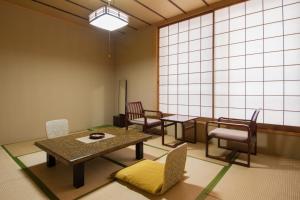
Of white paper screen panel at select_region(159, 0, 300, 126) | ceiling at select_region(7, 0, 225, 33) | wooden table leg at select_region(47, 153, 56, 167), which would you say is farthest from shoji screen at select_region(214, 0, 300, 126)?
wooden table leg at select_region(47, 153, 56, 167)

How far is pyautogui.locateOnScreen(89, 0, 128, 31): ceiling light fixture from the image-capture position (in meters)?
2.37

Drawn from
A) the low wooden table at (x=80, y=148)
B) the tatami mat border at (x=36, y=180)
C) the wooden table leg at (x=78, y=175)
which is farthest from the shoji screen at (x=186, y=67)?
the tatami mat border at (x=36, y=180)

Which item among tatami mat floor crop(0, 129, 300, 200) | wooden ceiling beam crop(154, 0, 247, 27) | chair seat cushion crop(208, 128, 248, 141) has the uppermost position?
wooden ceiling beam crop(154, 0, 247, 27)

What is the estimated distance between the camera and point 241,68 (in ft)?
10.9

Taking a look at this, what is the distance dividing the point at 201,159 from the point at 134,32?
12.3 ft

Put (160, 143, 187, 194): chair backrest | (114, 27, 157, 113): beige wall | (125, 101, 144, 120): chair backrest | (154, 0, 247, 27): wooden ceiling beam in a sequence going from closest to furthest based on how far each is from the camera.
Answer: (160, 143, 187, 194): chair backrest < (154, 0, 247, 27): wooden ceiling beam < (125, 101, 144, 120): chair backrest < (114, 27, 157, 113): beige wall

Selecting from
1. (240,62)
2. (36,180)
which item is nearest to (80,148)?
Answer: (36,180)

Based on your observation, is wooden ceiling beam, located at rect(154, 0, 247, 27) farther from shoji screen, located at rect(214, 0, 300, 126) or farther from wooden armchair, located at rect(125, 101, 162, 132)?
wooden armchair, located at rect(125, 101, 162, 132)

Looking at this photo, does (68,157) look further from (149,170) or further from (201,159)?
(201,159)

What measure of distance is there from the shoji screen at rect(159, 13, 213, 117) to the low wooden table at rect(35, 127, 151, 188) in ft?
5.79

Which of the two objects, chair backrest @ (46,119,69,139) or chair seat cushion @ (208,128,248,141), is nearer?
chair seat cushion @ (208,128,248,141)

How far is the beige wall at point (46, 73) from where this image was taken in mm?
3529

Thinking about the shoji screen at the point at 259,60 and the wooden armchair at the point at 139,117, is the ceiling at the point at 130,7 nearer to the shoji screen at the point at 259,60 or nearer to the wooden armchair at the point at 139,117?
the shoji screen at the point at 259,60

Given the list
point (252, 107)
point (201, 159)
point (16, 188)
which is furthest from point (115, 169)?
point (252, 107)
